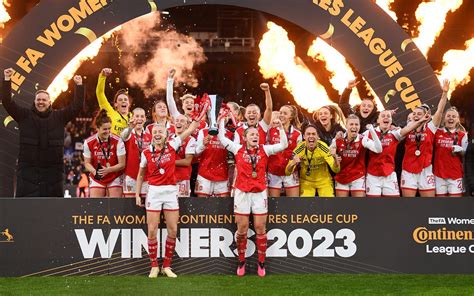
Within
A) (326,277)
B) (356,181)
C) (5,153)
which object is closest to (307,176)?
(356,181)

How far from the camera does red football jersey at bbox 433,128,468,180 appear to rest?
10.8 metres

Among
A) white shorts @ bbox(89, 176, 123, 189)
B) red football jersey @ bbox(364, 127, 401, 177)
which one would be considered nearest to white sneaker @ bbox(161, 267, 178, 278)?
white shorts @ bbox(89, 176, 123, 189)

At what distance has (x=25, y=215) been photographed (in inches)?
390

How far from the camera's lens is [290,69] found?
13.3 m

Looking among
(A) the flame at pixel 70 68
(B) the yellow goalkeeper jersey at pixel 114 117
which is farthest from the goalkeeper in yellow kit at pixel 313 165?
(A) the flame at pixel 70 68

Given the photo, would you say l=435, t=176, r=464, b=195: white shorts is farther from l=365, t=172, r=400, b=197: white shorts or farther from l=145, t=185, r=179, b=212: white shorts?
l=145, t=185, r=179, b=212: white shorts

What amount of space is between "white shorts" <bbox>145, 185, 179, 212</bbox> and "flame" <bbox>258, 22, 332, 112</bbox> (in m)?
4.13

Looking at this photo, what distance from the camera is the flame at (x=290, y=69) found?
1331cm

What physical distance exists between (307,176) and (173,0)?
357cm

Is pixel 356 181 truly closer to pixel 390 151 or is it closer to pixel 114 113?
pixel 390 151

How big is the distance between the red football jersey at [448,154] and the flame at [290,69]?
9.11ft

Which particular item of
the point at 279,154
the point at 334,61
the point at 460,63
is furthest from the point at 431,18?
the point at 279,154

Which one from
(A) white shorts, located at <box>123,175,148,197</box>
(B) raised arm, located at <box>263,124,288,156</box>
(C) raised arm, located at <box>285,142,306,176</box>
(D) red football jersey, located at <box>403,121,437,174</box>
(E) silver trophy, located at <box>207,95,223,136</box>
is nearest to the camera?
(B) raised arm, located at <box>263,124,288,156</box>

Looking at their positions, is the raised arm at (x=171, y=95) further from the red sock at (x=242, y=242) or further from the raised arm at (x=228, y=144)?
the red sock at (x=242, y=242)
